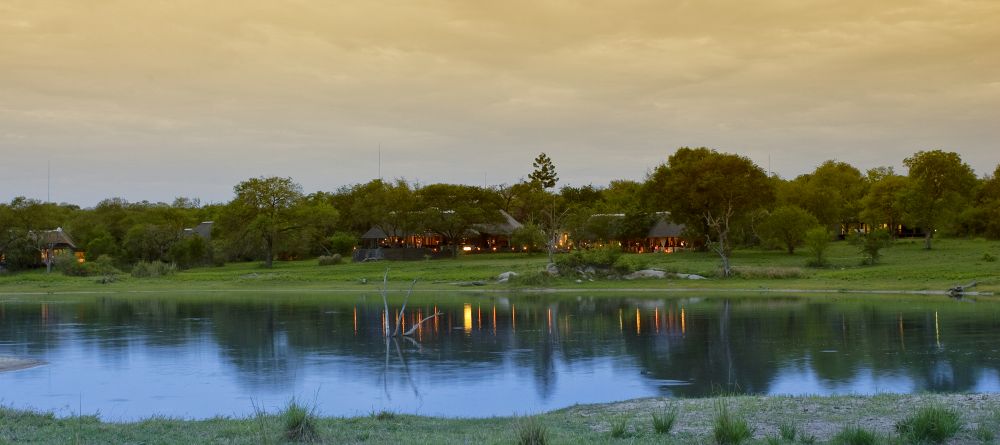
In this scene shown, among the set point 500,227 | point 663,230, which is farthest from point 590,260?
point 500,227

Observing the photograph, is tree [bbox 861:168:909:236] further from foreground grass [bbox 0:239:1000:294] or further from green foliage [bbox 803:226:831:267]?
green foliage [bbox 803:226:831:267]

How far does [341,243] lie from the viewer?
110 metres

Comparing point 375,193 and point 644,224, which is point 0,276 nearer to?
point 375,193

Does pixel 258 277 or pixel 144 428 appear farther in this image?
pixel 258 277

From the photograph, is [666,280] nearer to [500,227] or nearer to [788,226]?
[788,226]

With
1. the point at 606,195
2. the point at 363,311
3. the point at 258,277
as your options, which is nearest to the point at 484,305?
the point at 363,311

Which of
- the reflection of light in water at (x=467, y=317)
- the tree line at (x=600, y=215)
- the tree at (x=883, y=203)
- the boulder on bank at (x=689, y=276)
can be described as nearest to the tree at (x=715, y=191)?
the tree line at (x=600, y=215)

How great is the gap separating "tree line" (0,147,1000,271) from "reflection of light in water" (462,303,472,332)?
1008 inches

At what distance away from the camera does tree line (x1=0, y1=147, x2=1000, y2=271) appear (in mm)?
83000

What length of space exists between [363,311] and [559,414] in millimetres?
34829

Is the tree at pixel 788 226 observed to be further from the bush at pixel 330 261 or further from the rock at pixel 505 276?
the bush at pixel 330 261

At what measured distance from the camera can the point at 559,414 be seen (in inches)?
755

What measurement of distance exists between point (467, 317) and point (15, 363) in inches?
841

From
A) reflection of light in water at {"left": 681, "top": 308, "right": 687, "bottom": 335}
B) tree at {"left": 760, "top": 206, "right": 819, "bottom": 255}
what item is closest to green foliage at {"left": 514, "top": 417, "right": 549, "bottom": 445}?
reflection of light in water at {"left": 681, "top": 308, "right": 687, "bottom": 335}
